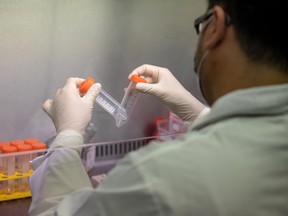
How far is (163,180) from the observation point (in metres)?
0.74

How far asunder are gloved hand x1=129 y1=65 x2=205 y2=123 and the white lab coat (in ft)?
2.17

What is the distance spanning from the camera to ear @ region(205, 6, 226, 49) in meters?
0.87

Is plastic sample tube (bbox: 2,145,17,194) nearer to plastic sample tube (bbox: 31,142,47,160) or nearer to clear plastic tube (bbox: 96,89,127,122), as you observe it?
plastic sample tube (bbox: 31,142,47,160)

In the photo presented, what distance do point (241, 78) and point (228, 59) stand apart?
0.16 feet

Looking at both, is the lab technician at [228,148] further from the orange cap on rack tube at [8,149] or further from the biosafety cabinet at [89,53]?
the biosafety cabinet at [89,53]

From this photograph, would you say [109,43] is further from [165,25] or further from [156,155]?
[156,155]

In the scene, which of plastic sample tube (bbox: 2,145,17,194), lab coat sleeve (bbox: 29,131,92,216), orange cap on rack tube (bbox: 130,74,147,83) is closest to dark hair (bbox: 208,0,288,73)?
lab coat sleeve (bbox: 29,131,92,216)

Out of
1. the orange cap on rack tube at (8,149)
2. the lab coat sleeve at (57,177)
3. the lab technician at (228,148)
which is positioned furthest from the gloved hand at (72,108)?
the lab technician at (228,148)

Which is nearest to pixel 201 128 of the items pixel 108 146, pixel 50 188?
pixel 50 188

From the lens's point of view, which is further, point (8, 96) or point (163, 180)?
point (8, 96)

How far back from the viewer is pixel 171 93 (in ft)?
4.95

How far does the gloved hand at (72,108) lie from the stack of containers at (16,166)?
0.42 ft

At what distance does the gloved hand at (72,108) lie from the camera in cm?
132

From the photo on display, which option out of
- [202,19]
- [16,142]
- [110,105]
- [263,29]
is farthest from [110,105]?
[263,29]
